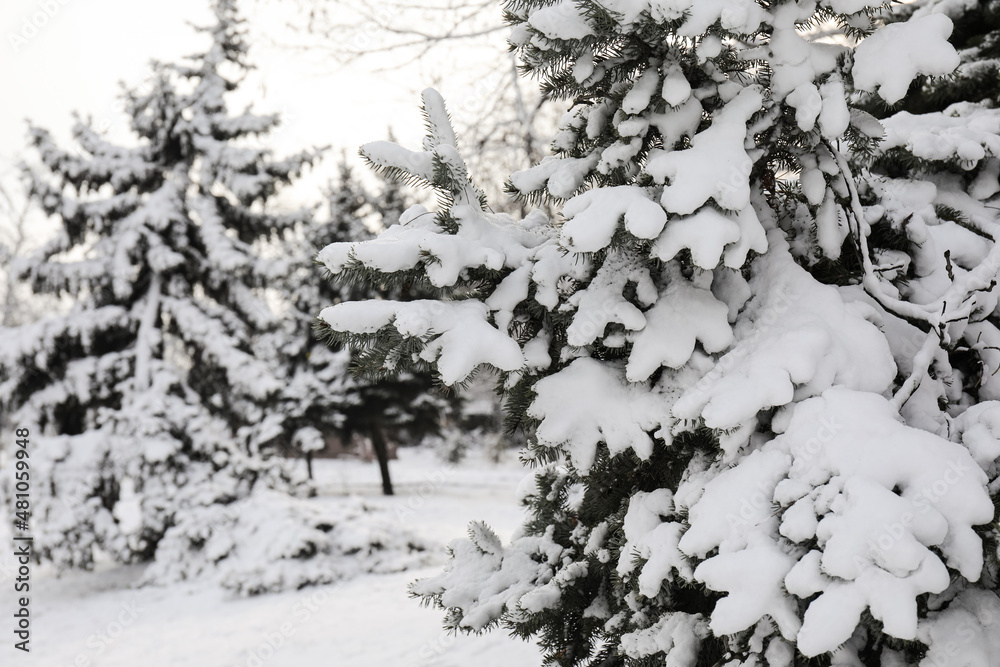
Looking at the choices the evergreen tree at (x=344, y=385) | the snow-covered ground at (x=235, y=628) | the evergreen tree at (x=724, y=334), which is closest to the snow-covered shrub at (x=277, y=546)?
the snow-covered ground at (x=235, y=628)

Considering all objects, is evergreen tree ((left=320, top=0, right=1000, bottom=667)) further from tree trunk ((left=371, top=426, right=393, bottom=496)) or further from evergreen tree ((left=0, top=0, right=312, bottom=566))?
tree trunk ((left=371, top=426, right=393, bottom=496))

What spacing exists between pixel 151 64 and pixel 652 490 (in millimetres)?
11340

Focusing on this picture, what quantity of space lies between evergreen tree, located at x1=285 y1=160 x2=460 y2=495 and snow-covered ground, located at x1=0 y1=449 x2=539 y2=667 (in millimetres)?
5457

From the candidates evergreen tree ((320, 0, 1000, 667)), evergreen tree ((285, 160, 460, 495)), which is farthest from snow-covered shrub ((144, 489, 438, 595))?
evergreen tree ((320, 0, 1000, 667))

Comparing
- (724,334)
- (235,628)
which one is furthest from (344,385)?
(724,334)

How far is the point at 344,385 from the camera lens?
15.6 meters

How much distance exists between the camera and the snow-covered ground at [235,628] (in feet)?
16.0

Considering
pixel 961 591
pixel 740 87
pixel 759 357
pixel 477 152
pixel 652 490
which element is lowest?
pixel 961 591

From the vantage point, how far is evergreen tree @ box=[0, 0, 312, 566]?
9.16 metres

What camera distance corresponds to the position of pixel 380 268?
185cm

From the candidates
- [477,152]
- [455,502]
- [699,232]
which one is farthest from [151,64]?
[699,232]

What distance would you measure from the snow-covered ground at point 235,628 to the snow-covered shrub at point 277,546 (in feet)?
0.85

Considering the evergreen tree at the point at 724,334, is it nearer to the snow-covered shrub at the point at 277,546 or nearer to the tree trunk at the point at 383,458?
the snow-covered shrub at the point at 277,546

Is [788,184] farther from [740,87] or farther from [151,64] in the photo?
[151,64]
